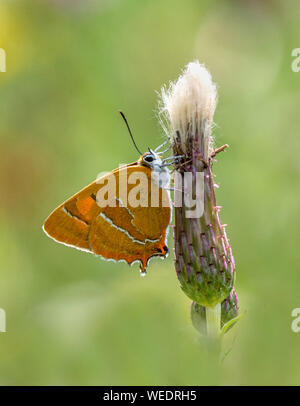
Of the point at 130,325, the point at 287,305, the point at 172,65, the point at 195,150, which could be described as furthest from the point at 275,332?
the point at 172,65

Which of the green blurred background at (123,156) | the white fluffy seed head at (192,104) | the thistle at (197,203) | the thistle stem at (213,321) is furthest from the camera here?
the green blurred background at (123,156)

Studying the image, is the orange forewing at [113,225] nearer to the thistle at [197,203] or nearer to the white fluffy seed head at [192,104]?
the thistle at [197,203]

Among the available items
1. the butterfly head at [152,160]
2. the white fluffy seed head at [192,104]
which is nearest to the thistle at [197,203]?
the white fluffy seed head at [192,104]

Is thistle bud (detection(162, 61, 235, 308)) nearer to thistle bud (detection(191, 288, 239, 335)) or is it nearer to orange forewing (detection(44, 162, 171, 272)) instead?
thistle bud (detection(191, 288, 239, 335))

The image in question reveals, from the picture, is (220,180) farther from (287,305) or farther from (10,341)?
(10,341)

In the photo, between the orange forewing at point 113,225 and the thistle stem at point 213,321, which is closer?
the thistle stem at point 213,321

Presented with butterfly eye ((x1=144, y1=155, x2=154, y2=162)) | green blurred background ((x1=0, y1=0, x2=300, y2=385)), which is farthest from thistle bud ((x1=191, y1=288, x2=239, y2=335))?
butterfly eye ((x1=144, y1=155, x2=154, y2=162))
